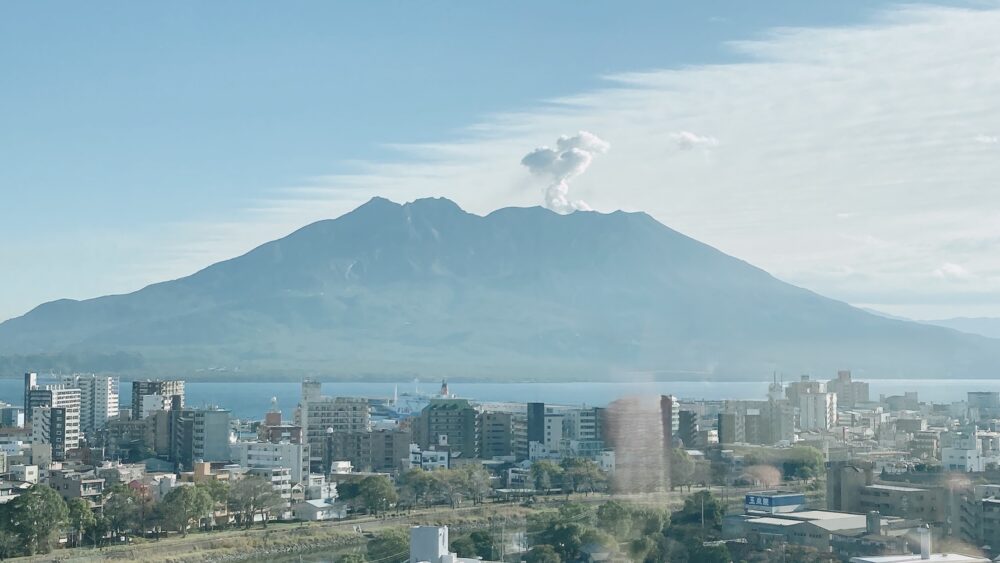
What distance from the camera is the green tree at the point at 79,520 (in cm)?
1313

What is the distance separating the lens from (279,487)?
55.3 ft

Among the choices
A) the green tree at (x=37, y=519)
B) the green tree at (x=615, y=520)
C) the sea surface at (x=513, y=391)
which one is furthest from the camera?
the sea surface at (x=513, y=391)

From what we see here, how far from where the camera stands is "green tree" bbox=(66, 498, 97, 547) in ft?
43.1

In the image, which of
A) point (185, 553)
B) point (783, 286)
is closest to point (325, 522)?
point (185, 553)

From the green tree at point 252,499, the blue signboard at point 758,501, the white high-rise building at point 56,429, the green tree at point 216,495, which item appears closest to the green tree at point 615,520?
the blue signboard at point 758,501

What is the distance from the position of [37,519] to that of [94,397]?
724 inches

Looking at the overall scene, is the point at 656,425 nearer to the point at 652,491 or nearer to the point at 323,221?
the point at 652,491

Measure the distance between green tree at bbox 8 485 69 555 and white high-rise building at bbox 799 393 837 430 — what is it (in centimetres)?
2144

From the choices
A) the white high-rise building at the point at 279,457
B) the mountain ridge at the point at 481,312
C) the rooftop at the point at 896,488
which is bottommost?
the rooftop at the point at 896,488

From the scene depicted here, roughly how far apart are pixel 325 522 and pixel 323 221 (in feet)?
271

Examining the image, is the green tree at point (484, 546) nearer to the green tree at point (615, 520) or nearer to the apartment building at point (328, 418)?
the green tree at point (615, 520)

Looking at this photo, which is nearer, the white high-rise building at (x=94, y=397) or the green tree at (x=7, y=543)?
the green tree at (x=7, y=543)

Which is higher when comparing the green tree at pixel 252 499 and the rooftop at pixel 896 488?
the rooftop at pixel 896 488

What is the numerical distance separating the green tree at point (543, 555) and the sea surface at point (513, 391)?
40.9 feet
